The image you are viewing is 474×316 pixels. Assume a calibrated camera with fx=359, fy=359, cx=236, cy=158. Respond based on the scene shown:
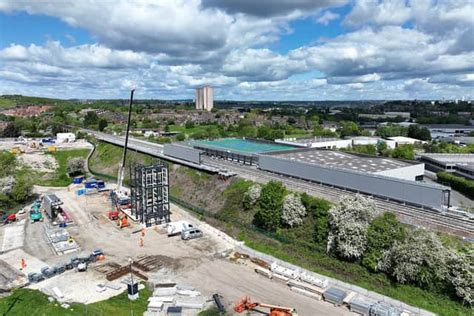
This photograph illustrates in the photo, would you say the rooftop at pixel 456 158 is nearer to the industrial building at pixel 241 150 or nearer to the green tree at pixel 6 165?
the industrial building at pixel 241 150

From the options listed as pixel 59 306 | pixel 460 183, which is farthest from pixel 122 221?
pixel 460 183

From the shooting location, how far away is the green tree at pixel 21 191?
172ft

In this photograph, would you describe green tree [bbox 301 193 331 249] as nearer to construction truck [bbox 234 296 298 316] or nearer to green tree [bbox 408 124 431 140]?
construction truck [bbox 234 296 298 316]

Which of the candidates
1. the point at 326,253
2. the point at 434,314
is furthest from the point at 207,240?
the point at 434,314

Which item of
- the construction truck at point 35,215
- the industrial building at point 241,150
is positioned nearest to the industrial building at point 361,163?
the industrial building at point 241,150

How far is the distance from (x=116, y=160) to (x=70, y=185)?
1678 cm

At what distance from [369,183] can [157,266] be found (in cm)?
2406

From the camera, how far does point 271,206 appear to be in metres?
36.4

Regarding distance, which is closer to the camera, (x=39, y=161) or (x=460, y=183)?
(x=460, y=183)

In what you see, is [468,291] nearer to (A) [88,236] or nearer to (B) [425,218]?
(B) [425,218]

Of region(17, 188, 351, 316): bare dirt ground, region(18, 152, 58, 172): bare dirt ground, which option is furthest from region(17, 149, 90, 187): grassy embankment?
region(17, 188, 351, 316): bare dirt ground

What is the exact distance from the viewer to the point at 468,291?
23594 millimetres

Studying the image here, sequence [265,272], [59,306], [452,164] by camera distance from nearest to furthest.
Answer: [59,306] → [265,272] → [452,164]

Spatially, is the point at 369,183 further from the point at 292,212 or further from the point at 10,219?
the point at 10,219
